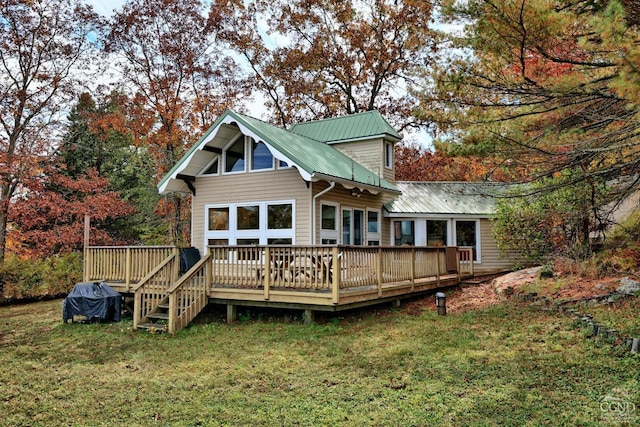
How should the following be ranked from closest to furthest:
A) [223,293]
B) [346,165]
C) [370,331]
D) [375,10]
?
1. [370,331]
2. [223,293]
3. [346,165]
4. [375,10]

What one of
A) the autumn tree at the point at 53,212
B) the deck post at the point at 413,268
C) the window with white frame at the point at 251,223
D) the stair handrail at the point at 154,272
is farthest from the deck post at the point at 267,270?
the autumn tree at the point at 53,212

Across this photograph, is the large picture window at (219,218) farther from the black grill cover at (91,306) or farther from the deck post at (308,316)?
the deck post at (308,316)

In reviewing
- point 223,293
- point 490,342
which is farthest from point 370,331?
point 223,293

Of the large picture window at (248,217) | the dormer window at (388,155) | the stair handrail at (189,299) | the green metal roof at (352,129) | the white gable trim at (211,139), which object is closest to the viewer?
the stair handrail at (189,299)

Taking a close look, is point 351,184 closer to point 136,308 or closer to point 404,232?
point 404,232

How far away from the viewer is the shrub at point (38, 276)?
14.9 meters

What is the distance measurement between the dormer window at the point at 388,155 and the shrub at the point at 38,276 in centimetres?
1210

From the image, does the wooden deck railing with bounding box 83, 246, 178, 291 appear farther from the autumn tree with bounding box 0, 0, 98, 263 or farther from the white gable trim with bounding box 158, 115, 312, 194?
the autumn tree with bounding box 0, 0, 98, 263

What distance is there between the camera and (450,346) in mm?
7039

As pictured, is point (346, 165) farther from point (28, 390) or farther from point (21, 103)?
point (21, 103)

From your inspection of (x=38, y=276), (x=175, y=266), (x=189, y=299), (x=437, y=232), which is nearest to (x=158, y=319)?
(x=189, y=299)

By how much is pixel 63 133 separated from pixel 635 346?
23.0 meters

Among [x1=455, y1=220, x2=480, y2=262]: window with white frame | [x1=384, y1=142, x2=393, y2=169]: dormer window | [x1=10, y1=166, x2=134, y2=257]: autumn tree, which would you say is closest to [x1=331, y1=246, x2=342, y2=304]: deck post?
[x1=384, y1=142, x2=393, y2=169]: dormer window
